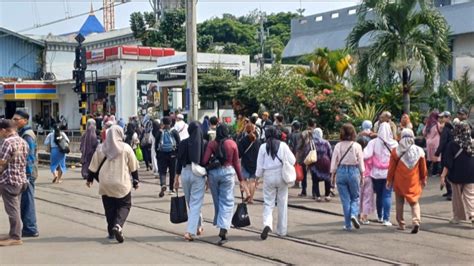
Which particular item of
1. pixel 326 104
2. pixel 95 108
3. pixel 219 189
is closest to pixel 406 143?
pixel 219 189

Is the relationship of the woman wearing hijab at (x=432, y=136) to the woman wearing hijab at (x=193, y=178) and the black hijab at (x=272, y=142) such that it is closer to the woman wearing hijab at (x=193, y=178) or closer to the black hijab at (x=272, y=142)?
the black hijab at (x=272, y=142)

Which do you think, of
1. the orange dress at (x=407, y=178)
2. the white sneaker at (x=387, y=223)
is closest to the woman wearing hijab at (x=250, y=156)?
the white sneaker at (x=387, y=223)

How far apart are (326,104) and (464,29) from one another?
8392 millimetres

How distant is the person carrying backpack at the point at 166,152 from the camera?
14922mm

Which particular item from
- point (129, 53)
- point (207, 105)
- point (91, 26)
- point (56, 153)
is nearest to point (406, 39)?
point (56, 153)

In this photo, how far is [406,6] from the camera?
19.7 m

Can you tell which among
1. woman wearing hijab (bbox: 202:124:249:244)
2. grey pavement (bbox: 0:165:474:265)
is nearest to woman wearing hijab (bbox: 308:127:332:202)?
grey pavement (bbox: 0:165:474:265)

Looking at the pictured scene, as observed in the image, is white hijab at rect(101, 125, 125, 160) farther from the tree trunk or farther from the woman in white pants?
the tree trunk

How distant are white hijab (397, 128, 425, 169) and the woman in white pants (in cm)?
186

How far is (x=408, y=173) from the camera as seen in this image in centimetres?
1030

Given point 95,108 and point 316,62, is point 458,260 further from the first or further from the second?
point 95,108

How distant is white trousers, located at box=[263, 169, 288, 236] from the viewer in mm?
9781

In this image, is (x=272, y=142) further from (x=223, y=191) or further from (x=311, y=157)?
(x=311, y=157)

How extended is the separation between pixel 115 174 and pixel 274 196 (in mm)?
2444
